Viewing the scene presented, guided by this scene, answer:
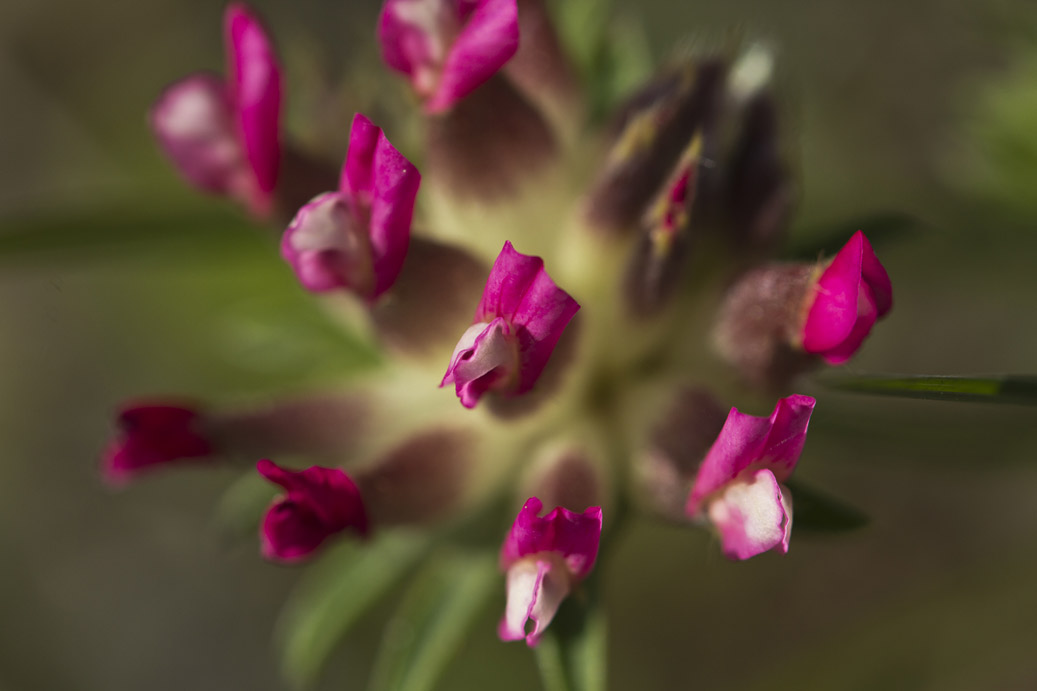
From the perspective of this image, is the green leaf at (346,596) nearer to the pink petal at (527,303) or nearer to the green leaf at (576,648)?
the green leaf at (576,648)

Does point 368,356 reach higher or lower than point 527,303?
lower

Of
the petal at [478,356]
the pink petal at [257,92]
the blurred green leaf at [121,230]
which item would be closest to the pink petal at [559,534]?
the petal at [478,356]

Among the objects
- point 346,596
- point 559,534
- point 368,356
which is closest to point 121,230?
point 368,356

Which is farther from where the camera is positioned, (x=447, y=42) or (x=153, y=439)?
(x=153, y=439)

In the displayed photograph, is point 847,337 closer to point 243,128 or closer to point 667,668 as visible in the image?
point 243,128

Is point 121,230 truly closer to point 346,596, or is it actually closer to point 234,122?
point 234,122
